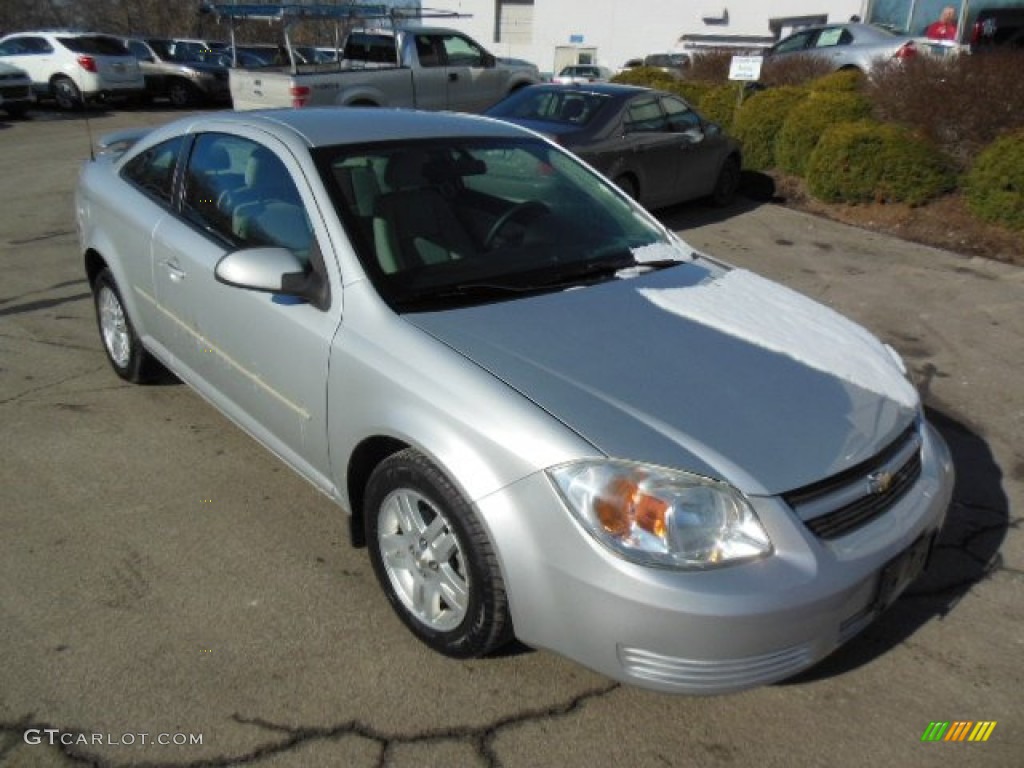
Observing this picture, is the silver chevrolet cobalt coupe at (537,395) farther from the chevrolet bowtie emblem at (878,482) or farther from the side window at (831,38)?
the side window at (831,38)

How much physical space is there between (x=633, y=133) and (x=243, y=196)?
577 cm

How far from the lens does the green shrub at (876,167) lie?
8977 mm

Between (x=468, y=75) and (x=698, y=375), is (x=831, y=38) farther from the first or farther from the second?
(x=698, y=375)

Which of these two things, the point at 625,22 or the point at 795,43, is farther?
the point at 625,22

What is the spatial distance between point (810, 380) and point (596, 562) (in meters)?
0.99

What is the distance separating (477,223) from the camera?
3.15m

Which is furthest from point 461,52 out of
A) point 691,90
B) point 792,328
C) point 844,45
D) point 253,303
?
point 792,328

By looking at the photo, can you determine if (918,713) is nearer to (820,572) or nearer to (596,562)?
(820,572)

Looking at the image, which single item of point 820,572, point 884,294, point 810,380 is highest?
point 810,380

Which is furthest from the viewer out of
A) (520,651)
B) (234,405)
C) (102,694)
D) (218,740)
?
(234,405)

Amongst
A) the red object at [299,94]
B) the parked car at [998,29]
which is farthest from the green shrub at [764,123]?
the parked car at [998,29]

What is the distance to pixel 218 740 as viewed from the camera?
2.29m

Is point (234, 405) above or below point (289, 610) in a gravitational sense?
above

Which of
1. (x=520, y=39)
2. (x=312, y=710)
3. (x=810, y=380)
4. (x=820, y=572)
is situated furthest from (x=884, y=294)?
(x=520, y=39)
